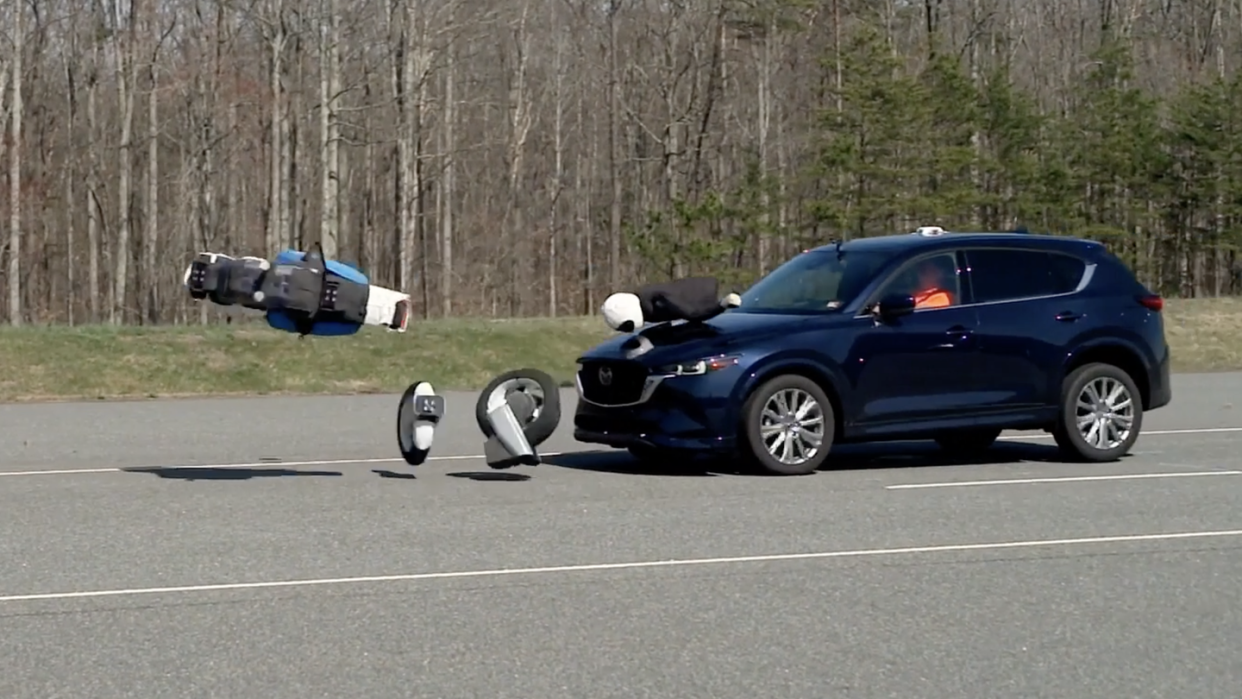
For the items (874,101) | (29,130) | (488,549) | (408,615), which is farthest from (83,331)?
(29,130)

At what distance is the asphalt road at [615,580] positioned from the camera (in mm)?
6574

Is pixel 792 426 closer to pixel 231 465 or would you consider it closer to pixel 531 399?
pixel 531 399

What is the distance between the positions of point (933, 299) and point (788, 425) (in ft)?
5.54

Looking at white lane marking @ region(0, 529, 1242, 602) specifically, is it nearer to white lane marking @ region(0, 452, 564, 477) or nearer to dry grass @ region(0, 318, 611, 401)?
white lane marking @ region(0, 452, 564, 477)

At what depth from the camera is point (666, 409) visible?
12328 millimetres

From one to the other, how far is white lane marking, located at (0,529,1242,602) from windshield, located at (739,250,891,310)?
3.74 metres

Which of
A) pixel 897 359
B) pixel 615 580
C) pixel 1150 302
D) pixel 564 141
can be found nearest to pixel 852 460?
pixel 897 359

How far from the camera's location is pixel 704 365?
1226 cm

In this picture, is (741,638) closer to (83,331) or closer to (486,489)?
(486,489)

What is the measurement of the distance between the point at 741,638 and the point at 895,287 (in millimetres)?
6411

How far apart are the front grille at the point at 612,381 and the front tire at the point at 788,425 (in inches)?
32.9

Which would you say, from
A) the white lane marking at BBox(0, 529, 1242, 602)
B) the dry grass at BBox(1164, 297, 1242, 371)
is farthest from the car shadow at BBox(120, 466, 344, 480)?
the dry grass at BBox(1164, 297, 1242, 371)

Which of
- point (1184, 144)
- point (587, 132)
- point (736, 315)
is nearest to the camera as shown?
point (736, 315)

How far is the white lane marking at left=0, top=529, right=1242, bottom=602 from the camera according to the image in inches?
318
